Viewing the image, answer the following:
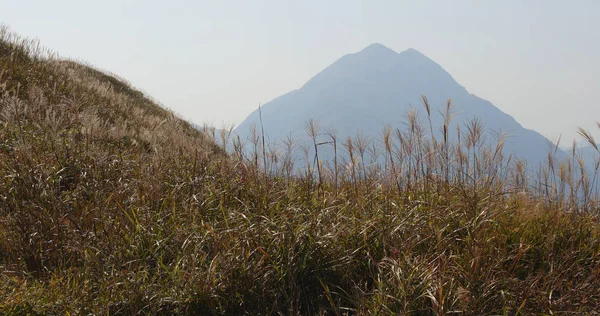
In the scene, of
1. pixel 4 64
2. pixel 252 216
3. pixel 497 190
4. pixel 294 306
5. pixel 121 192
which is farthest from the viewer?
pixel 4 64

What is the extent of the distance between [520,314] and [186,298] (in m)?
2.09

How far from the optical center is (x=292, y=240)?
311cm

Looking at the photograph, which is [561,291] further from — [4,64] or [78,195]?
[4,64]

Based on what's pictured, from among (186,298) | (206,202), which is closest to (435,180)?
(206,202)

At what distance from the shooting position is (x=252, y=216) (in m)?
3.61

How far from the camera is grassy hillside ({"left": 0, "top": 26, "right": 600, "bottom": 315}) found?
108 inches

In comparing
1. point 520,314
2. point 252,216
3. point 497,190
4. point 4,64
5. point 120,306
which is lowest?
point 120,306

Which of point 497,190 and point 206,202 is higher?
point 497,190

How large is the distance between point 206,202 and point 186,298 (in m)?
1.39

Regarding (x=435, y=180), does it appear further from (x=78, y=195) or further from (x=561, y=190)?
(x=78, y=195)

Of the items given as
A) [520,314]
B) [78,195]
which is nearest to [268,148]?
[78,195]

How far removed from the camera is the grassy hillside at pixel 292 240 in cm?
273

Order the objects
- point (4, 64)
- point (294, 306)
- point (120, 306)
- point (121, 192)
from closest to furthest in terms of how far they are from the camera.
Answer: point (120, 306), point (294, 306), point (121, 192), point (4, 64)

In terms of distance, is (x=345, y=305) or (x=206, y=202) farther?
(x=206, y=202)
